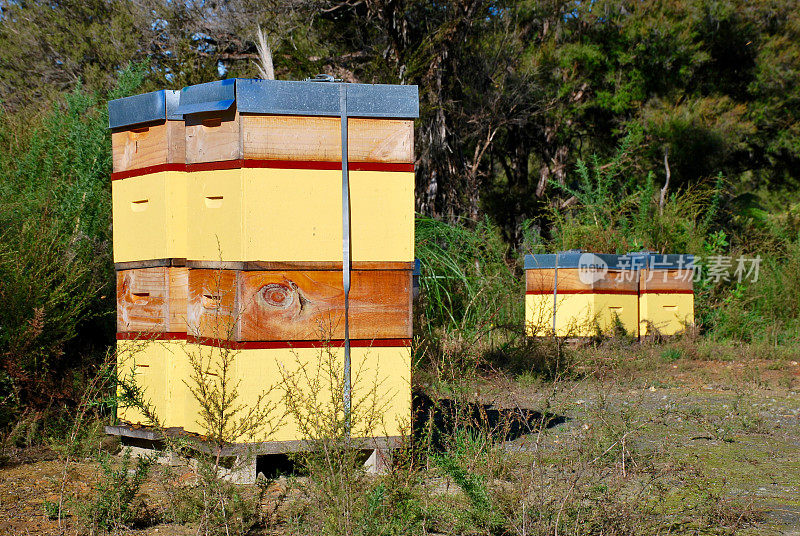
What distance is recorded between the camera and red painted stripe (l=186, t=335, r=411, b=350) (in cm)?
352

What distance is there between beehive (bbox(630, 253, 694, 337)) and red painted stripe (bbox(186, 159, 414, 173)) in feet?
19.7

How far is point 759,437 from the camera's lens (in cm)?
492

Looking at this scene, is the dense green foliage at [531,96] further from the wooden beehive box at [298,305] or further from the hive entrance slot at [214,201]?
the hive entrance slot at [214,201]

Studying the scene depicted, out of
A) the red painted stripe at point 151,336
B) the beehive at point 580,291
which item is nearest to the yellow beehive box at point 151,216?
the red painted stripe at point 151,336

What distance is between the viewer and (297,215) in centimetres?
359

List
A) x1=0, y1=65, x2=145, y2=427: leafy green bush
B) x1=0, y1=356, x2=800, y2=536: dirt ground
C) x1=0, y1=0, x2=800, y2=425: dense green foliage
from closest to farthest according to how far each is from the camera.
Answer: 1. x1=0, y1=356, x2=800, y2=536: dirt ground
2. x1=0, y1=65, x2=145, y2=427: leafy green bush
3. x1=0, y1=0, x2=800, y2=425: dense green foliage

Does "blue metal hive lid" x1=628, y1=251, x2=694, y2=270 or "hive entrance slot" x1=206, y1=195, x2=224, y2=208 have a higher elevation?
"hive entrance slot" x1=206, y1=195, x2=224, y2=208

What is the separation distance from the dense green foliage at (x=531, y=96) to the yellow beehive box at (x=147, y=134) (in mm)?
3167

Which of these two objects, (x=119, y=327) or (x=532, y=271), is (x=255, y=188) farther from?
(x=532, y=271)

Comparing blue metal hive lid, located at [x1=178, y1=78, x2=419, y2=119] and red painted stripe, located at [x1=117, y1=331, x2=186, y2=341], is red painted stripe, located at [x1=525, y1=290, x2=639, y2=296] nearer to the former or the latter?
blue metal hive lid, located at [x1=178, y1=78, x2=419, y2=119]

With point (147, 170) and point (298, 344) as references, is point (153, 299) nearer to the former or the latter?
point (147, 170)

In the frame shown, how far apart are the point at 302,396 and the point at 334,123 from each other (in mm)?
1272

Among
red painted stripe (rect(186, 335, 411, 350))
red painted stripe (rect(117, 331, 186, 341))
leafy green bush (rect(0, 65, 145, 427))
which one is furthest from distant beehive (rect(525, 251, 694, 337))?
red painted stripe (rect(117, 331, 186, 341))

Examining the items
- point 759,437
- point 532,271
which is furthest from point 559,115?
point 759,437
